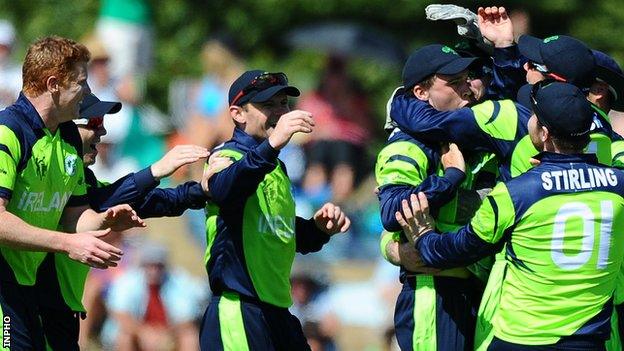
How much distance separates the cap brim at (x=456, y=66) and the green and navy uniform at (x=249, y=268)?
3.13 feet

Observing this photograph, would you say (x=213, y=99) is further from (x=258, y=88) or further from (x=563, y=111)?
(x=563, y=111)

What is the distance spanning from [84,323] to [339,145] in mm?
2787

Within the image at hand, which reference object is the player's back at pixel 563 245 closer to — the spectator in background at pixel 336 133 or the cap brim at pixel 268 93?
the cap brim at pixel 268 93

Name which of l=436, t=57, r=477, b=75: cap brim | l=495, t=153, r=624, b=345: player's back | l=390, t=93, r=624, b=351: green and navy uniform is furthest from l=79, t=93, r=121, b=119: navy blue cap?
l=495, t=153, r=624, b=345: player's back

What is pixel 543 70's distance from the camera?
631cm

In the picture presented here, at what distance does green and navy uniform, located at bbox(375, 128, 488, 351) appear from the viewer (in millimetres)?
6285

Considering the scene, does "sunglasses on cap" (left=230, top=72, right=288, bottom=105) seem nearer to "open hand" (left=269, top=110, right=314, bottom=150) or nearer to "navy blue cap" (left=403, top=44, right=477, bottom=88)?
"open hand" (left=269, top=110, right=314, bottom=150)

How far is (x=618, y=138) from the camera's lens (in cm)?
656

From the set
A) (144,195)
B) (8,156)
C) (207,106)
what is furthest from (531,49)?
(207,106)

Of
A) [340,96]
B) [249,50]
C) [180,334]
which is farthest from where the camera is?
[249,50]

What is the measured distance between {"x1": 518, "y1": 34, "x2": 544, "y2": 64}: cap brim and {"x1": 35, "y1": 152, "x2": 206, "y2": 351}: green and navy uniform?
1733mm

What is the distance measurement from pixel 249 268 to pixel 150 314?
4109 millimetres

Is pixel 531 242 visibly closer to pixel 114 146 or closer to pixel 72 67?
pixel 72 67

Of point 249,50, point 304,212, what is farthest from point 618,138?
point 249,50
